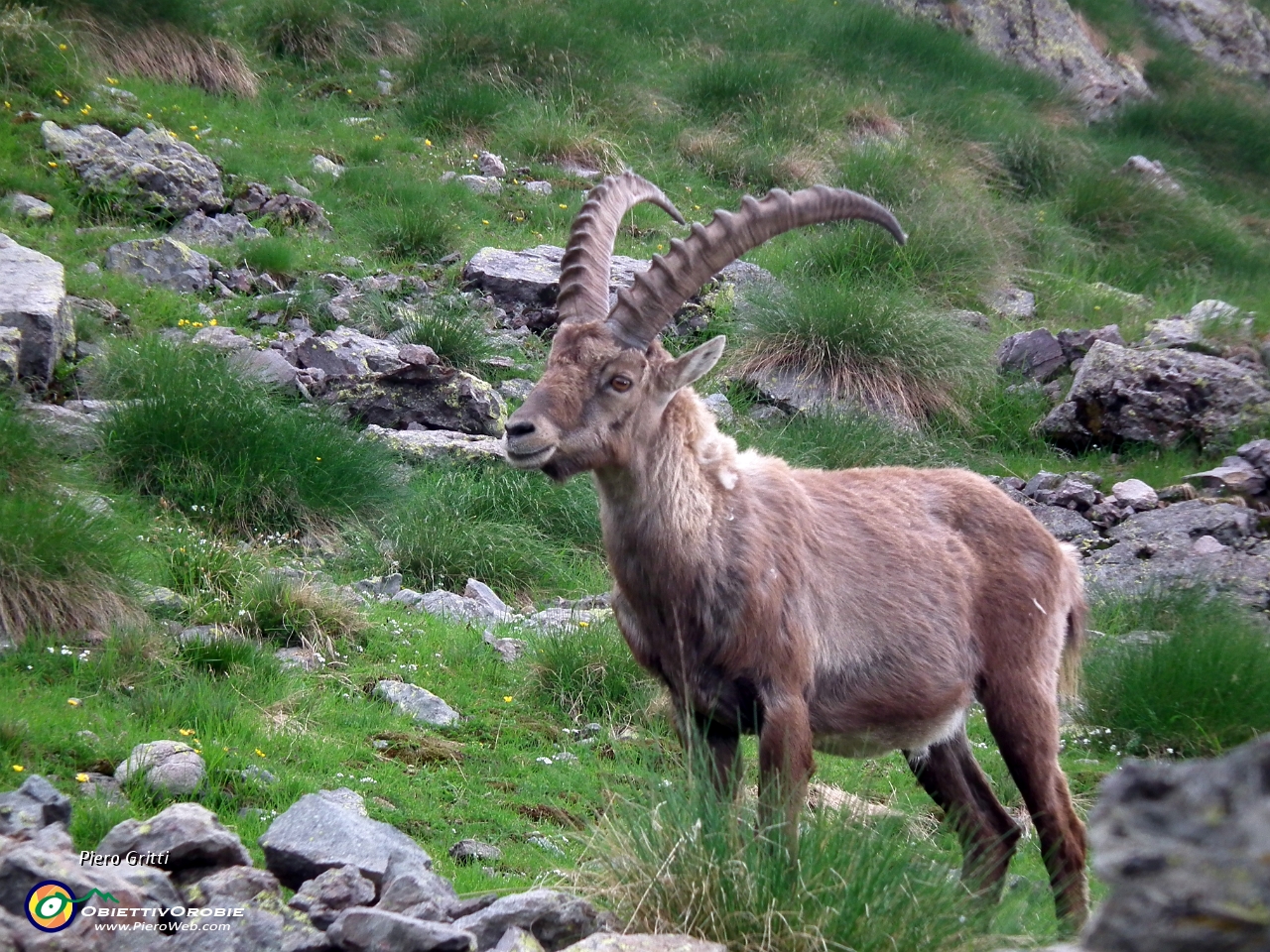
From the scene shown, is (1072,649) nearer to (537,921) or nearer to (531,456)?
(531,456)

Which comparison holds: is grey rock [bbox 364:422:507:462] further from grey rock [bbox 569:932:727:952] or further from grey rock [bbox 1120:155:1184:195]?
grey rock [bbox 1120:155:1184:195]

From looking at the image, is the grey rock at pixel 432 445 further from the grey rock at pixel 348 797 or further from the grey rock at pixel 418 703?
the grey rock at pixel 348 797

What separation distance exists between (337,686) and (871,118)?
1337cm

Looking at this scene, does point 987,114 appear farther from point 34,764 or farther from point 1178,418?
point 34,764

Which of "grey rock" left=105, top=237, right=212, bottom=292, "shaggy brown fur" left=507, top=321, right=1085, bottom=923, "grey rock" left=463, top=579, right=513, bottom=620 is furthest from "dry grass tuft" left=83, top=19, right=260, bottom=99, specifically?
"shaggy brown fur" left=507, top=321, right=1085, bottom=923

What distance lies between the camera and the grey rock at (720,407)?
35.6 ft

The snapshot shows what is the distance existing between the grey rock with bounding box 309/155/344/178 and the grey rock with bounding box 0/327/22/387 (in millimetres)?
5708

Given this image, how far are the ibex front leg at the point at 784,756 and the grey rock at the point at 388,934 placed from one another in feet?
4.08

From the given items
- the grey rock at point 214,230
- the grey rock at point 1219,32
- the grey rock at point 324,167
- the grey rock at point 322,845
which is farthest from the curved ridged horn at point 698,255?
the grey rock at point 1219,32

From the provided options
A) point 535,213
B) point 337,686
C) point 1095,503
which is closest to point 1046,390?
point 1095,503

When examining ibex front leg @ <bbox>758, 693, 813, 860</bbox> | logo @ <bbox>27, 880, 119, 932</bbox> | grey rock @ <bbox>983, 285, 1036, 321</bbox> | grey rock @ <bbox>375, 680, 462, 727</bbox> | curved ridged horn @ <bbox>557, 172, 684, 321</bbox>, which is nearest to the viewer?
logo @ <bbox>27, 880, 119, 932</bbox>

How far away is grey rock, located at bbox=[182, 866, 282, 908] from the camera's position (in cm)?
363

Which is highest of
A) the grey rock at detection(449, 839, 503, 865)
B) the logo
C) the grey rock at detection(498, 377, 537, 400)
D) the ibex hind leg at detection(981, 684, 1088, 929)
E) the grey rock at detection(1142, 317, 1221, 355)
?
the logo

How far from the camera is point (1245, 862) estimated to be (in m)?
1.56
